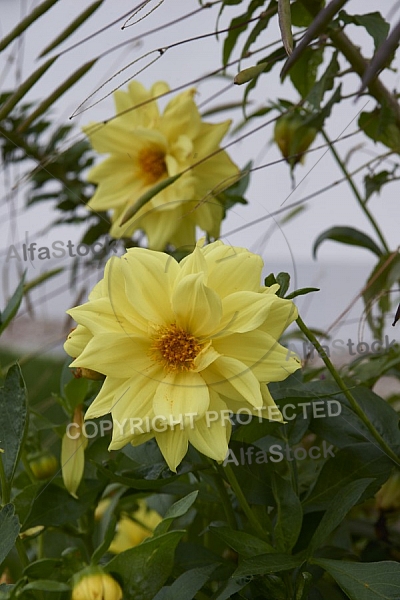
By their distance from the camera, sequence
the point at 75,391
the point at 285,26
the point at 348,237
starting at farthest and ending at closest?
the point at 348,237 → the point at 75,391 → the point at 285,26

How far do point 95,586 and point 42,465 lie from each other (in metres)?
0.12

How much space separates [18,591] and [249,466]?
10cm

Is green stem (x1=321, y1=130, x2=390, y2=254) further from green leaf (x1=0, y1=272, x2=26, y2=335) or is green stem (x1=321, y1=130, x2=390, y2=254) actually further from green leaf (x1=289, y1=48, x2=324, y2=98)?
green leaf (x1=0, y1=272, x2=26, y2=335)

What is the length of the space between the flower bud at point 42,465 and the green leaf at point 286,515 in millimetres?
Answer: 119

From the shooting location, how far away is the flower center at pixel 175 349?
25 cm

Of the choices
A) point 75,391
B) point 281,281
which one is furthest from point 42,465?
point 281,281

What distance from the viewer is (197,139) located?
448 millimetres

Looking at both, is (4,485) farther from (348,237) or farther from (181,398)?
(348,237)

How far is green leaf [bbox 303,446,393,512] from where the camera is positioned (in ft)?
0.94

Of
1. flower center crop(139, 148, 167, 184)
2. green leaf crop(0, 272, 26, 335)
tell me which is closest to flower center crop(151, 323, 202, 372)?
green leaf crop(0, 272, 26, 335)

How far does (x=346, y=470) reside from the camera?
0.95ft

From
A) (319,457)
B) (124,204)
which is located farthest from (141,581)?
(124,204)

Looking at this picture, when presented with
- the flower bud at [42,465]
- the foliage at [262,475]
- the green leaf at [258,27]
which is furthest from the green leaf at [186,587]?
the green leaf at [258,27]

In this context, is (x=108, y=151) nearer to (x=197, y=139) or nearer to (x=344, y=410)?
(x=197, y=139)
